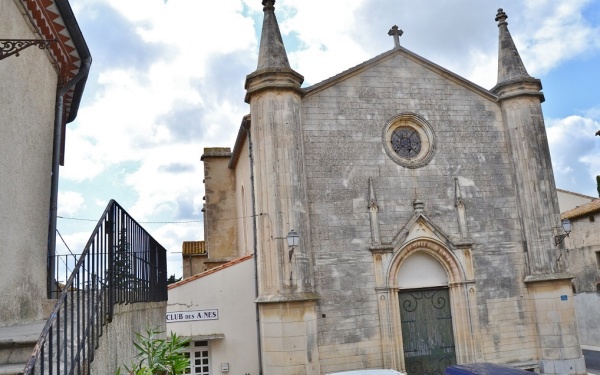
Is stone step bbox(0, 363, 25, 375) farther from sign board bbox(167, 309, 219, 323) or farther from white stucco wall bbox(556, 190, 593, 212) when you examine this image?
white stucco wall bbox(556, 190, 593, 212)

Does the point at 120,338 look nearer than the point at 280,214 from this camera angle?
Yes

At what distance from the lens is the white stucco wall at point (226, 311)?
1581 cm

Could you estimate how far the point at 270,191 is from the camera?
14.4m

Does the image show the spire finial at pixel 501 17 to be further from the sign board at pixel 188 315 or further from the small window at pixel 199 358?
the small window at pixel 199 358

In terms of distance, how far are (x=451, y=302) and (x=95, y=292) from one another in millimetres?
12697

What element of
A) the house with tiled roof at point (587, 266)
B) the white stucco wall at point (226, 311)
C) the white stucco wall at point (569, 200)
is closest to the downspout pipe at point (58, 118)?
the white stucco wall at point (226, 311)

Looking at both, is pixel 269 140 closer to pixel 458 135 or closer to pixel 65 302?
pixel 458 135

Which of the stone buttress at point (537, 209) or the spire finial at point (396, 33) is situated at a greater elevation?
the spire finial at point (396, 33)

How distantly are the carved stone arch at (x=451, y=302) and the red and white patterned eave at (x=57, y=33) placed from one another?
974cm

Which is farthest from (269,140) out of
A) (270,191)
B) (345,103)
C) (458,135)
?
(458,135)

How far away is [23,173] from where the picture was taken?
303 inches

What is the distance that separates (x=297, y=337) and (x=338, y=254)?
2.64 meters

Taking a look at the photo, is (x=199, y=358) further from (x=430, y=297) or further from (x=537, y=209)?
(x=537, y=209)

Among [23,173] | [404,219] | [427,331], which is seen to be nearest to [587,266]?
[427,331]
